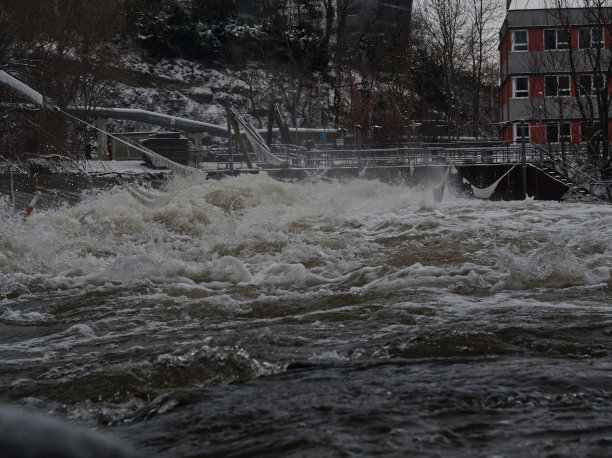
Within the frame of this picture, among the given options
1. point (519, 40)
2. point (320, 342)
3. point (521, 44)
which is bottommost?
point (320, 342)

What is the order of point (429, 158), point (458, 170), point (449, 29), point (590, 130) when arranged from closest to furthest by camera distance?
point (590, 130) → point (458, 170) → point (429, 158) → point (449, 29)

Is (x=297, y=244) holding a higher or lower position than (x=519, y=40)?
lower

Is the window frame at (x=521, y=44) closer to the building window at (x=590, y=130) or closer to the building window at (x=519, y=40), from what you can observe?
the building window at (x=519, y=40)

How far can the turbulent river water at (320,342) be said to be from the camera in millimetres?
3141

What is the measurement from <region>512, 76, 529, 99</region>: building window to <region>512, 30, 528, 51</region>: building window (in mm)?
1692

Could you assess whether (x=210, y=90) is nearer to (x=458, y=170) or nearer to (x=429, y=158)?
(x=429, y=158)

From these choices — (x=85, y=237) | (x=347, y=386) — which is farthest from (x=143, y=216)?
(x=347, y=386)

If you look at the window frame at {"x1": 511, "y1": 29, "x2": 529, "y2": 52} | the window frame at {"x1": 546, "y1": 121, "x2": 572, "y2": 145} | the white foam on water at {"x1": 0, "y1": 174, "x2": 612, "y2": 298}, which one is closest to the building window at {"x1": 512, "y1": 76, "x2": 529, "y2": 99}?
the window frame at {"x1": 511, "y1": 29, "x2": 529, "y2": 52}

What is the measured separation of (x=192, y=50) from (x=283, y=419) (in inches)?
2409

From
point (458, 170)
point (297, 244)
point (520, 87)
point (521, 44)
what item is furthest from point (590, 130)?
point (521, 44)

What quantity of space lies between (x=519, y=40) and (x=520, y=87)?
8.75ft

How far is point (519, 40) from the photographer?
43.9m

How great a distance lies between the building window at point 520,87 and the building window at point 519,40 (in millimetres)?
1692

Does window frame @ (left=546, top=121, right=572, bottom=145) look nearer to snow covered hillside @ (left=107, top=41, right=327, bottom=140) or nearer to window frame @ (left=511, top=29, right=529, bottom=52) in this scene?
window frame @ (left=511, top=29, right=529, bottom=52)
